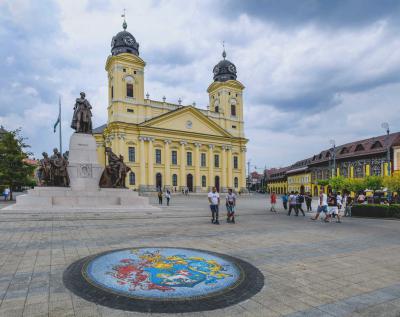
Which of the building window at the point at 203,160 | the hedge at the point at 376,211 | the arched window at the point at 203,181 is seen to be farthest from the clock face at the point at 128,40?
the hedge at the point at 376,211

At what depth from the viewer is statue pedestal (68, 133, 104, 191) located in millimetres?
18406

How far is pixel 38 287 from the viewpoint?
445 centimetres

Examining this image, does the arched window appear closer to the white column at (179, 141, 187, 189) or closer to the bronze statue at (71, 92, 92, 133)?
the white column at (179, 141, 187, 189)

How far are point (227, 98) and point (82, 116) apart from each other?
168ft

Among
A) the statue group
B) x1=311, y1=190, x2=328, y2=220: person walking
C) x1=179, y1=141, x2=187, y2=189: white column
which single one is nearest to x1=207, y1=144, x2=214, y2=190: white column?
x1=179, y1=141, x2=187, y2=189: white column

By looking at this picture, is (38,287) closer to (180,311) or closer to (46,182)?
(180,311)

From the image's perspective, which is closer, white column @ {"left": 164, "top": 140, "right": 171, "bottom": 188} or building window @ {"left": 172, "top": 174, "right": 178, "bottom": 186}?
white column @ {"left": 164, "top": 140, "right": 171, "bottom": 188}

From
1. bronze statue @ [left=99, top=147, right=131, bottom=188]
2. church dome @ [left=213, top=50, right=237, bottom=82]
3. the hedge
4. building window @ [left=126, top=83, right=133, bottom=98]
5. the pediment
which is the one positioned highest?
church dome @ [left=213, top=50, right=237, bottom=82]

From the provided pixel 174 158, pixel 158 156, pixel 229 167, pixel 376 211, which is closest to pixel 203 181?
pixel 229 167

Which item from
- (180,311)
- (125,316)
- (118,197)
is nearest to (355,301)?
(180,311)

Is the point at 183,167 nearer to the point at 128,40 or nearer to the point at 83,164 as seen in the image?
the point at 128,40

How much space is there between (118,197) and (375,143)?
49608mm

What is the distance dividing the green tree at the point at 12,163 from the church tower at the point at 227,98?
4541cm

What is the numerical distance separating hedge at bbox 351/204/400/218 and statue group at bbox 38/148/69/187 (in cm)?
1858
